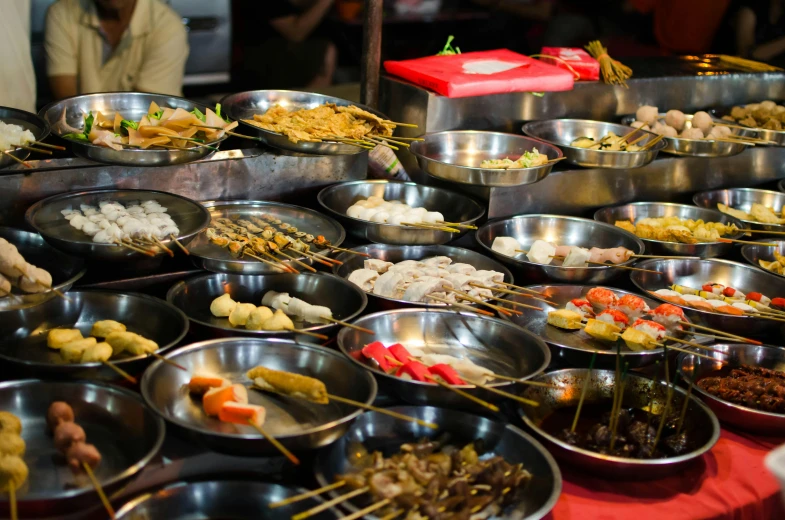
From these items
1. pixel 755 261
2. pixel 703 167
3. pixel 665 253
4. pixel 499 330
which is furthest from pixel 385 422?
pixel 703 167

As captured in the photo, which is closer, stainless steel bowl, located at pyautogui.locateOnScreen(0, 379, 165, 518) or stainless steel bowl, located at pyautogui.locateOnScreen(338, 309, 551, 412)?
stainless steel bowl, located at pyautogui.locateOnScreen(0, 379, 165, 518)

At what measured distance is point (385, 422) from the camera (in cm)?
276

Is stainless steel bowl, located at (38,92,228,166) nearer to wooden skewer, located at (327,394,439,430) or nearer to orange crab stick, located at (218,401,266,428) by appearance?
orange crab stick, located at (218,401,266,428)

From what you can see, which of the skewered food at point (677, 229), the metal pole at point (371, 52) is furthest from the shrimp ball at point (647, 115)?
the metal pole at point (371, 52)

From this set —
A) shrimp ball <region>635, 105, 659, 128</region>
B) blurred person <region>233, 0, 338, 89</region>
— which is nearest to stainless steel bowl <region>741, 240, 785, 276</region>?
shrimp ball <region>635, 105, 659, 128</region>

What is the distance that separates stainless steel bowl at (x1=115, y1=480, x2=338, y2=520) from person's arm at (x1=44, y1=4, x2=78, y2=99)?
4.42 m

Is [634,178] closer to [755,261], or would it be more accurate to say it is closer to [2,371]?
[755,261]

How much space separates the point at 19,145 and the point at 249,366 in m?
1.37

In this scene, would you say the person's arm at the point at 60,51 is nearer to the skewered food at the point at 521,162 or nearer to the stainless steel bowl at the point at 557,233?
the skewered food at the point at 521,162

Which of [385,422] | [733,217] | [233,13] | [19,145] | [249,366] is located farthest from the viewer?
[233,13]

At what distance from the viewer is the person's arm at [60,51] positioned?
5.73 m

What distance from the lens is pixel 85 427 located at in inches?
104

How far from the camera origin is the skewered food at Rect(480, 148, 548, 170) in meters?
4.22

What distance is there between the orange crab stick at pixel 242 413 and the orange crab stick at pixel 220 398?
22 mm
